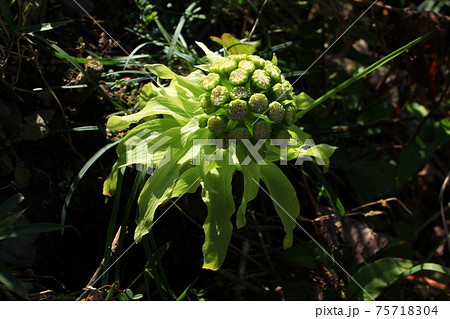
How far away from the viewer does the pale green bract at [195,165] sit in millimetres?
1173

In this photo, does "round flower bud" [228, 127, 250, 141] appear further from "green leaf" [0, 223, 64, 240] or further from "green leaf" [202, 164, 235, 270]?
"green leaf" [0, 223, 64, 240]

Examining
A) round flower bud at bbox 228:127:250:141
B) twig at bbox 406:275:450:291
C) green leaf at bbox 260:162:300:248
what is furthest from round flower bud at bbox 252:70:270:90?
twig at bbox 406:275:450:291

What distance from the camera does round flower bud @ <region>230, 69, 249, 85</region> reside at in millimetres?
1127

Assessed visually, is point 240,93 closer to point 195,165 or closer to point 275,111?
point 275,111

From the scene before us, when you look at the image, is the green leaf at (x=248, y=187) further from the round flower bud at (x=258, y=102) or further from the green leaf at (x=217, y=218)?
the round flower bud at (x=258, y=102)

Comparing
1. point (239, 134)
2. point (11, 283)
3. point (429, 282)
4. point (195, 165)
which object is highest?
point (239, 134)

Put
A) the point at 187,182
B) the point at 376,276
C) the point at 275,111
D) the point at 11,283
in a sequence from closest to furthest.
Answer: the point at 11,283, the point at 275,111, the point at 187,182, the point at 376,276

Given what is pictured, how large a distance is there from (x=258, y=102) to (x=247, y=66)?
0.38ft

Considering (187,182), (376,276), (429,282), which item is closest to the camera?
(187,182)

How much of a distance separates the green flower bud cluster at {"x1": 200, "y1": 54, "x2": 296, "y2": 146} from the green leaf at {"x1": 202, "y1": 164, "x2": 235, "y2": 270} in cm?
12

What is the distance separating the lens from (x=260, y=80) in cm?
114

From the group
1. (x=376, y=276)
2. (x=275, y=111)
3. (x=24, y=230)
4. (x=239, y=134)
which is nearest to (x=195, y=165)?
(x=239, y=134)

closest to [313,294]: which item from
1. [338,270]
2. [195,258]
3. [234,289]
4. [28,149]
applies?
[338,270]

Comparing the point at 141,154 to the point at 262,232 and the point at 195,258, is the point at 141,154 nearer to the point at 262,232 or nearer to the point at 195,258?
the point at 195,258
